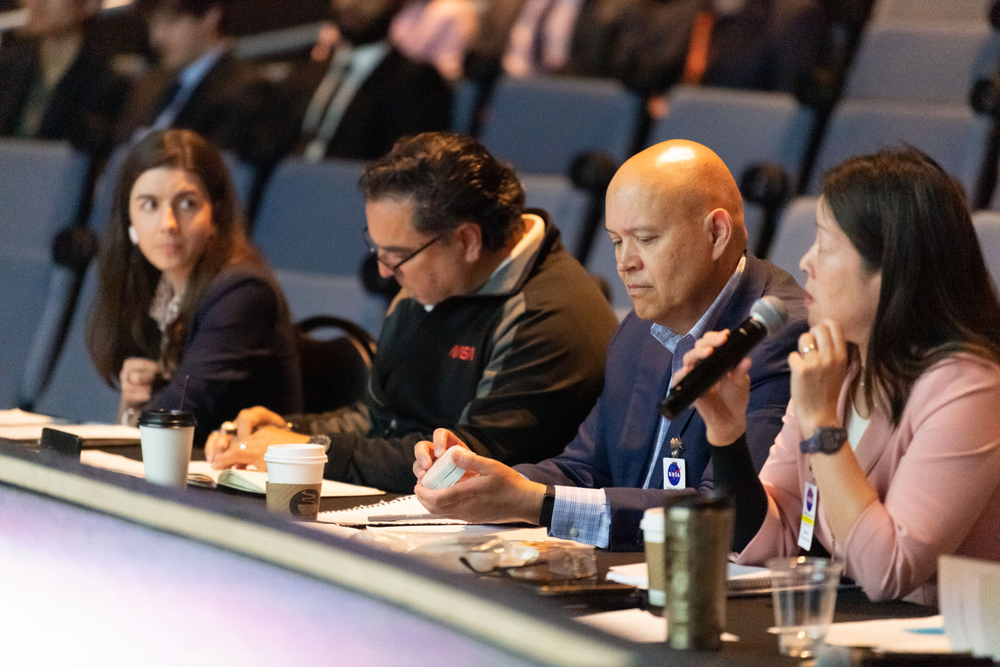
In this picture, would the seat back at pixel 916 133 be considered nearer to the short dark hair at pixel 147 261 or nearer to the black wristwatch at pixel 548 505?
the short dark hair at pixel 147 261

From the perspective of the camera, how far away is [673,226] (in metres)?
1.69

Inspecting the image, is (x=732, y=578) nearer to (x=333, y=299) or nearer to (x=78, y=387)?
(x=333, y=299)

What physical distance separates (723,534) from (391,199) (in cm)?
126


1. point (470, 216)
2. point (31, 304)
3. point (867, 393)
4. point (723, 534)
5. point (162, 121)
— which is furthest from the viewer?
point (162, 121)

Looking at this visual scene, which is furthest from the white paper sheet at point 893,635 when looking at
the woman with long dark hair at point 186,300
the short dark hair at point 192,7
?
the short dark hair at point 192,7

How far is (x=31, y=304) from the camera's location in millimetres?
3648

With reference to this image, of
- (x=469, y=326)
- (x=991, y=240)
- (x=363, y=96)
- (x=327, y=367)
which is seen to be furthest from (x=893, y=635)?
(x=363, y=96)

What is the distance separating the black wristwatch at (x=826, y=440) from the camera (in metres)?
1.30

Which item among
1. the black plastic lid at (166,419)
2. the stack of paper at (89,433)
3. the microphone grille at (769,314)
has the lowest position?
the stack of paper at (89,433)

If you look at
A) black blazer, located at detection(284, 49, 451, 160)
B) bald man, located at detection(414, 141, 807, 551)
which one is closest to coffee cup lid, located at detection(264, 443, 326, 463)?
bald man, located at detection(414, 141, 807, 551)

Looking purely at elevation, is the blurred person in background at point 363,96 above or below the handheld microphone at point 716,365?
above

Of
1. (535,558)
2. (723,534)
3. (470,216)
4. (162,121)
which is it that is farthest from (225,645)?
(162,121)

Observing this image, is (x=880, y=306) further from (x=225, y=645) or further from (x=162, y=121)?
(x=162, y=121)

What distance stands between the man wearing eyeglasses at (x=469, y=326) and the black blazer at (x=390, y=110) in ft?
5.99
